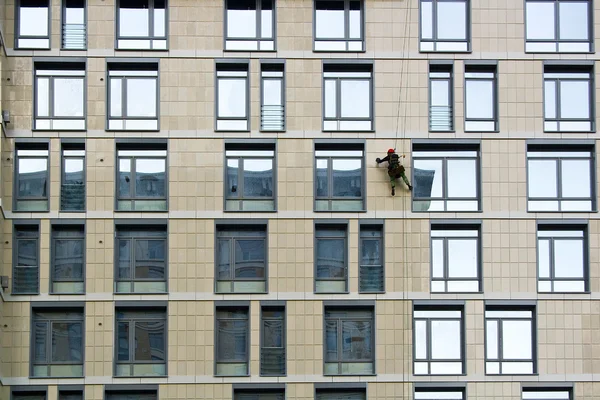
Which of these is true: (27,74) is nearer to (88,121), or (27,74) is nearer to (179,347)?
(88,121)

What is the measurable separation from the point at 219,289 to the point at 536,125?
13427mm

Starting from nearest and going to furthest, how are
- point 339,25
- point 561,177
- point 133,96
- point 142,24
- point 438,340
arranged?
point 438,340 < point 133,96 < point 561,177 < point 142,24 < point 339,25

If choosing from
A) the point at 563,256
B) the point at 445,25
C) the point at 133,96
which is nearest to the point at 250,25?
the point at 133,96

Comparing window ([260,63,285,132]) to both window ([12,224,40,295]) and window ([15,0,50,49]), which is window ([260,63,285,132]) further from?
window ([12,224,40,295])

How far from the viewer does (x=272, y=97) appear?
1939 inches

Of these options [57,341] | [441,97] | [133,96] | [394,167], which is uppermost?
[441,97]

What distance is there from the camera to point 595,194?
4884 centimetres

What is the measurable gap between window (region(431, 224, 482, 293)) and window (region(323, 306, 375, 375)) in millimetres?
2888

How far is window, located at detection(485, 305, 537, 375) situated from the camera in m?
47.7

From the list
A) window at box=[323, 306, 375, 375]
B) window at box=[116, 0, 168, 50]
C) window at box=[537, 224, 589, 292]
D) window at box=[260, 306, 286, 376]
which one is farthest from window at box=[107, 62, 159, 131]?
window at box=[537, 224, 589, 292]

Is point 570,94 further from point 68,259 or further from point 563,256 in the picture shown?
point 68,259

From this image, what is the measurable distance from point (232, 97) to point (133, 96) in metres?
3.74

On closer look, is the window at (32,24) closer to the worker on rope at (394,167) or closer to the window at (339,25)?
the window at (339,25)

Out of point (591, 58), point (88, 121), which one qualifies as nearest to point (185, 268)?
point (88, 121)
